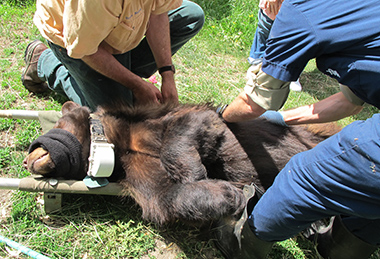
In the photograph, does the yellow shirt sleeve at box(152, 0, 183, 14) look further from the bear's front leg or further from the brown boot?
the bear's front leg

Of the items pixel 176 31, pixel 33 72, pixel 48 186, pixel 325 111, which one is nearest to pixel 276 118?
pixel 325 111

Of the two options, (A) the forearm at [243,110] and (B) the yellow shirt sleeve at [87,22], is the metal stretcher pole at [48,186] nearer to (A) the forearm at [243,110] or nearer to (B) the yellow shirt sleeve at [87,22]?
(B) the yellow shirt sleeve at [87,22]

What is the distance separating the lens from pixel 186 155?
114 inches

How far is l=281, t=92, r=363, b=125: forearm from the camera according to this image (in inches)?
124

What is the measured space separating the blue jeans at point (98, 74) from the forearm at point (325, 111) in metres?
1.83

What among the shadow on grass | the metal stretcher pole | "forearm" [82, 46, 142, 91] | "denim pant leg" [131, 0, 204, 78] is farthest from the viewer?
"denim pant leg" [131, 0, 204, 78]

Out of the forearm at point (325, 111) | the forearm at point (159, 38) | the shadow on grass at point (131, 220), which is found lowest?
the shadow on grass at point (131, 220)

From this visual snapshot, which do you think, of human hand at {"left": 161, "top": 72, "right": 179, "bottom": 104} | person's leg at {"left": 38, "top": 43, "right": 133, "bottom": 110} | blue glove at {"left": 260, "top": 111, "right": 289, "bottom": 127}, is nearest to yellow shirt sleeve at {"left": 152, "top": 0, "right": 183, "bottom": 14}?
person's leg at {"left": 38, "top": 43, "right": 133, "bottom": 110}

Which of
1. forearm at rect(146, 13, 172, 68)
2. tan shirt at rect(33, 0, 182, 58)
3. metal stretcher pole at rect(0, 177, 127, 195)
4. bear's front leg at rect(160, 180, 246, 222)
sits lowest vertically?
bear's front leg at rect(160, 180, 246, 222)

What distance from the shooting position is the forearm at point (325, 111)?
10.3 ft

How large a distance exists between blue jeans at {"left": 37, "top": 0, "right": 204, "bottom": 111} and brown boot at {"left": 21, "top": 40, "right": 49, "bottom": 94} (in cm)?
9

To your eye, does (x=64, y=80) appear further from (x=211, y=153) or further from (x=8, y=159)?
(x=211, y=153)

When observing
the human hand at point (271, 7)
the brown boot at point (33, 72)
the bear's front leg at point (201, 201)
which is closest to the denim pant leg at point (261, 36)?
the human hand at point (271, 7)

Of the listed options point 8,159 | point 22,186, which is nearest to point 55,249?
point 22,186
